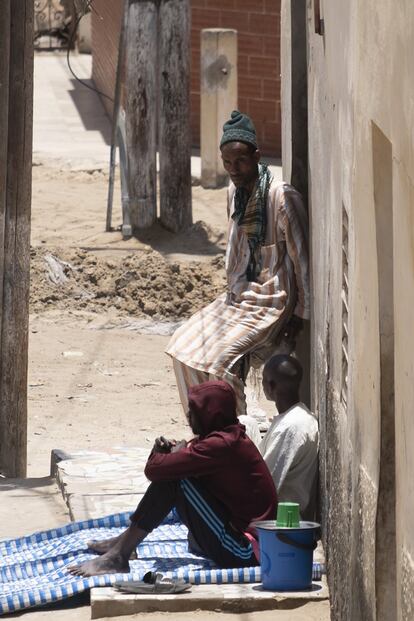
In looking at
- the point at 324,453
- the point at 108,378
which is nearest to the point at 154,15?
the point at 108,378

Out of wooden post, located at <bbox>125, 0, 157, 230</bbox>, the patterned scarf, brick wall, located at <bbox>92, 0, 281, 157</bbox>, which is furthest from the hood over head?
brick wall, located at <bbox>92, 0, 281, 157</bbox>

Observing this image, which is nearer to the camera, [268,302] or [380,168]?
[380,168]

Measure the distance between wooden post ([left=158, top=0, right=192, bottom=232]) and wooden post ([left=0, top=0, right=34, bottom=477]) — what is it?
574 cm

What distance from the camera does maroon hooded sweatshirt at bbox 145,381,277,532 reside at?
217 inches

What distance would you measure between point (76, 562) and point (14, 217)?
2.36 m

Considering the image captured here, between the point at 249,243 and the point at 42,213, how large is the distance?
322 inches

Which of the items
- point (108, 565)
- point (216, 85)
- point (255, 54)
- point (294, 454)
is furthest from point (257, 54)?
point (108, 565)

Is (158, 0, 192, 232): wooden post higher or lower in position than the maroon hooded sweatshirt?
higher

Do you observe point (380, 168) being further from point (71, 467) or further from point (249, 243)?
point (71, 467)

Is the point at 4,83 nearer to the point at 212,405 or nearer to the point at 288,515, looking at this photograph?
the point at 212,405

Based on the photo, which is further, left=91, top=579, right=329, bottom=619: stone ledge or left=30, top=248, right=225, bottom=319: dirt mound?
left=30, top=248, right=225, bottom=319: dirt mound

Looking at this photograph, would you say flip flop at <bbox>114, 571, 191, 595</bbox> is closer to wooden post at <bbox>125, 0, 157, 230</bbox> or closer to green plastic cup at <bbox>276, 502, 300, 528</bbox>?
green plastic cup at <bbox>276, 502, 300, 528</bbox>

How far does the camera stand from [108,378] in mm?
10828

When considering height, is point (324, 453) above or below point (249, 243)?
below
